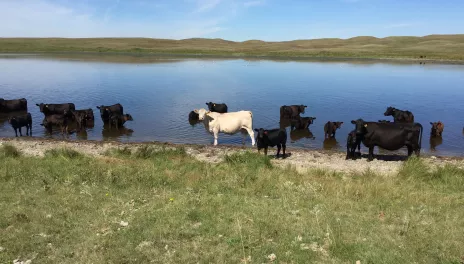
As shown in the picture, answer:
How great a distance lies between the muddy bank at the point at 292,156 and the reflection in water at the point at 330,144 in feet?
4.68

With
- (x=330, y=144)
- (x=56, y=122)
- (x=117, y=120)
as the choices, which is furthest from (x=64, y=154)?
(x=330, y=144)

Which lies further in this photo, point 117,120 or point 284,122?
point 284,122

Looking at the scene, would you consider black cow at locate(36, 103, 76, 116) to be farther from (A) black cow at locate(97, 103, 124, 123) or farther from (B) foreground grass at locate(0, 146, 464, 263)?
(B) foreground grass at locate(0, 146, 464, 263)

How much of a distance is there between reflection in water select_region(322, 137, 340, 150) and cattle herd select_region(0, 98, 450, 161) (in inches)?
10.1

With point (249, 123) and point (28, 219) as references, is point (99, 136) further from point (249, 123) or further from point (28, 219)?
point (28, 219)

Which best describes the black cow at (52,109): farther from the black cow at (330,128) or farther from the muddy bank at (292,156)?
the black cow at (330,128)

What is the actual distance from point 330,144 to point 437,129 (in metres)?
5.93

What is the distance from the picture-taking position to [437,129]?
18641mm

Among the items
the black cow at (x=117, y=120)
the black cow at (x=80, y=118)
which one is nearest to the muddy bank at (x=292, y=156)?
the black cow at (x=80, y=118)

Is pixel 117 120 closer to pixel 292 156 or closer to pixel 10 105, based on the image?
pixel 10 105

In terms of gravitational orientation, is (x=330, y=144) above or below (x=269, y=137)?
below

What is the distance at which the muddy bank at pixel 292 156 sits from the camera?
13305 mm

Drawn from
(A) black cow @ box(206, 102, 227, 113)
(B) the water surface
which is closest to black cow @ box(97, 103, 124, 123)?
(B) the water surface

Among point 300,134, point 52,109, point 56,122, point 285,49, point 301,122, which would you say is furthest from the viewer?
point 285,49
